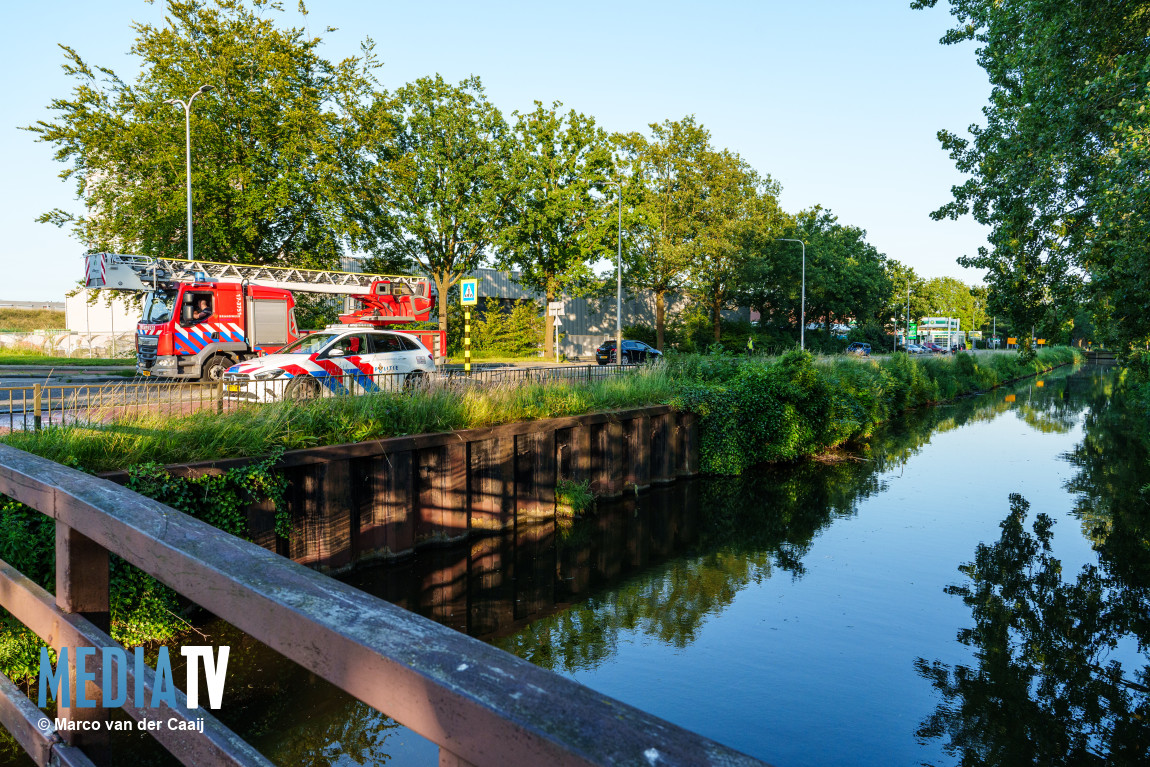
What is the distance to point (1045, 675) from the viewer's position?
723cm

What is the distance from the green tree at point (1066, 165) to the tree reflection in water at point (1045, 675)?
6.03 metres

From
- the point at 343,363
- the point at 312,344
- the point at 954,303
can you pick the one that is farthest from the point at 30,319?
the point at 954,303

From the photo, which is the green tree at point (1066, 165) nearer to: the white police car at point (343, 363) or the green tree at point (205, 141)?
the white police car at point (343, 363)

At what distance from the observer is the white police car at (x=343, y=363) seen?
12.1 metres

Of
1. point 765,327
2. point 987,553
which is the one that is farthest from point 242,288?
point 765,327

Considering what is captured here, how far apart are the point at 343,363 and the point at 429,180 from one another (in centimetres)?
2199

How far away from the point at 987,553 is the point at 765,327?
46.6 meters

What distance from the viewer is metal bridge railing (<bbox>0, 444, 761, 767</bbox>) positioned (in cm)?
108

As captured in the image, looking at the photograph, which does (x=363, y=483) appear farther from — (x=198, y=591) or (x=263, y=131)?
(x=263, y=131)

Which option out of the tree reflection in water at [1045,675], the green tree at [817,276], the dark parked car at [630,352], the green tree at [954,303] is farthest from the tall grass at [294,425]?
the green tree at [954,303]

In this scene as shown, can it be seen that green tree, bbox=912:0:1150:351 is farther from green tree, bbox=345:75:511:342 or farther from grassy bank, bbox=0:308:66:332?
grassy bank, bbox=0:308:66:332

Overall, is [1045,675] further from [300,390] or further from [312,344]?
[312,344]

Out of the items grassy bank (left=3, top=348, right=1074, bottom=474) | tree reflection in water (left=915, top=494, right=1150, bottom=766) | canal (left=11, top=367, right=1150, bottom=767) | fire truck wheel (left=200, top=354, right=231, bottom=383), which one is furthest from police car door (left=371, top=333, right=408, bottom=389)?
tree reflection in water (left=915, top=494, right=1150, bottom=766)

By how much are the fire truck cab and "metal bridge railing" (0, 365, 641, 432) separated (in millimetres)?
4391
